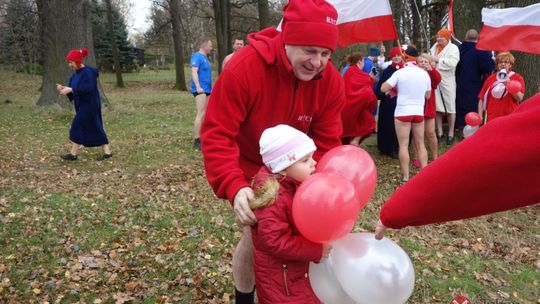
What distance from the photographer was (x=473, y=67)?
908 cm

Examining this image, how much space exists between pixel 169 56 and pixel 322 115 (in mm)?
55510

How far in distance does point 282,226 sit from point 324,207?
308 mm

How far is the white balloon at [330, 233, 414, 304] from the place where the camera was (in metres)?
2.29

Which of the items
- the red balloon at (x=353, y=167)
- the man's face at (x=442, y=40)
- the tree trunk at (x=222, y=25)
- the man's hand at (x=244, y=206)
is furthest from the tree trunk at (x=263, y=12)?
the man's hand at (x=244, y=206)

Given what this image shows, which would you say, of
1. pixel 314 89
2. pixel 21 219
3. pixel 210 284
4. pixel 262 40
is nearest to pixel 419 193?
pixel 314 89

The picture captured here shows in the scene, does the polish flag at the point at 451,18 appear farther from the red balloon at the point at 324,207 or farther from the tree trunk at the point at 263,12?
the red balloon at the point at 324,207

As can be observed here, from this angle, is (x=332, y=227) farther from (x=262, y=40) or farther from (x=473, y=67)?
(x=473, y=67)

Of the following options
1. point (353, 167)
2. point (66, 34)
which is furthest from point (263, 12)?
point (353, 167)

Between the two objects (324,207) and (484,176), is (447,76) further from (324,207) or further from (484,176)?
(484,176)

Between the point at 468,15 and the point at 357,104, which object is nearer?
the point at 357,104

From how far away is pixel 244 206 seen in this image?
2.39 metres

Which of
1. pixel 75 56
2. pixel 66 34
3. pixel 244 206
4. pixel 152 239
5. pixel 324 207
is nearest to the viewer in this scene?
pixel 324 207

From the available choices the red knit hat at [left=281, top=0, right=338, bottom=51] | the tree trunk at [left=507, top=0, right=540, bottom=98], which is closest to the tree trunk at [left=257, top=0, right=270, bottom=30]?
the tree trunk at [left=507, top=0, right=540, bottom=98]

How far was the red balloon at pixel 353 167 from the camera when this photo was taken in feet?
8.43
